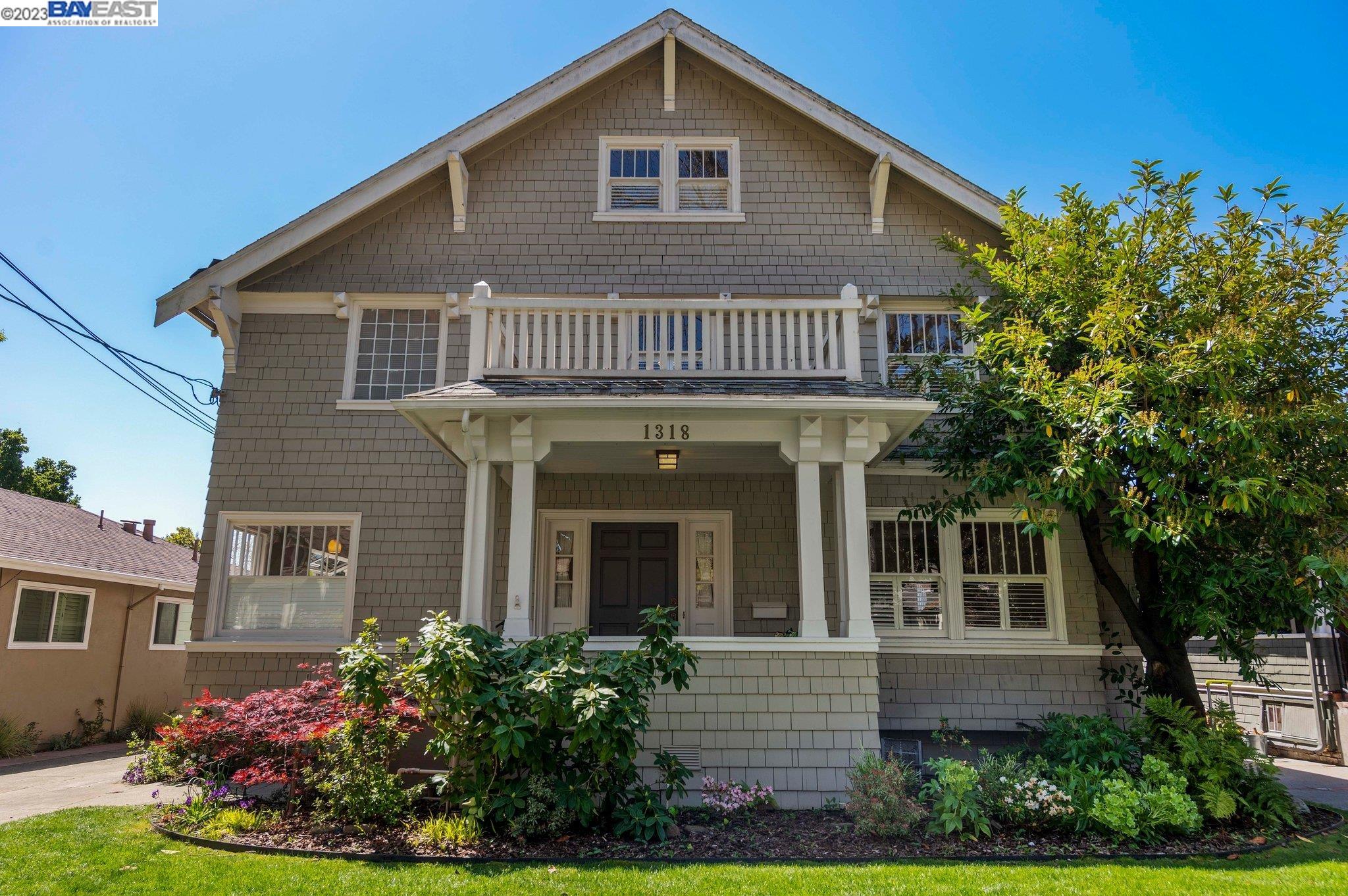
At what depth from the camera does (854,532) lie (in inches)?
295

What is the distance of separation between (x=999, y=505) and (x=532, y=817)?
21.9ft

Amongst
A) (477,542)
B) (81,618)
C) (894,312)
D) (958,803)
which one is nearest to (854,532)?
(958,803)

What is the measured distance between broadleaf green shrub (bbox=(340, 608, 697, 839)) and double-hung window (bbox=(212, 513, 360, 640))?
3.52 meters

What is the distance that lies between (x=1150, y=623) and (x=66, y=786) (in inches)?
455

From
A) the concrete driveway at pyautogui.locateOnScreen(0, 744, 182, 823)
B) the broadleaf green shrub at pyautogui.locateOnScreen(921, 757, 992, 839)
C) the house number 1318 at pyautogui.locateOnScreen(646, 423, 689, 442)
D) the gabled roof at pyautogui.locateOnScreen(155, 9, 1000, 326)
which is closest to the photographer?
the broadleaf green shrub at pyautogui.locateOnScreen(921, 757, 992, 839)

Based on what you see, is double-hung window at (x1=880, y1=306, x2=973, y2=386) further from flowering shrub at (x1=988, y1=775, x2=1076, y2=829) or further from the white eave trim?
the white eave trim

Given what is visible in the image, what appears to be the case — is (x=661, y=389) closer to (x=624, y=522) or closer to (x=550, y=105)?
(x=624, y=522)

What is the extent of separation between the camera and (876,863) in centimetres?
545

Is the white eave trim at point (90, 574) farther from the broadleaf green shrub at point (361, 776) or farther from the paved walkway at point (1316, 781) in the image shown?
the paved walkway at point (1316, 781)

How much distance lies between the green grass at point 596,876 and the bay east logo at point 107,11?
29.3 ft

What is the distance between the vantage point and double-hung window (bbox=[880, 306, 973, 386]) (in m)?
10.2

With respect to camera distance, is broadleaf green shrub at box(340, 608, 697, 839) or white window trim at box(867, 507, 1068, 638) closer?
broadleaf green shrub at box(340, 608, 697, 839)

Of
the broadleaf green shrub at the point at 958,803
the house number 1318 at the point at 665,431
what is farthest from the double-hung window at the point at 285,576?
the broadleaf green shrub at the point at 958,803

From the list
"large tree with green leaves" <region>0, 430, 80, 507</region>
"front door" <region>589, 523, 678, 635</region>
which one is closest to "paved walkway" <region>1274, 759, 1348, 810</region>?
"front door" <region>589, 523, 678, 635</region>
